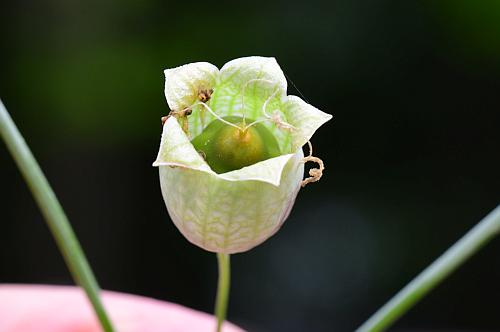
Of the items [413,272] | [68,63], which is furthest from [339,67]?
[68,63]

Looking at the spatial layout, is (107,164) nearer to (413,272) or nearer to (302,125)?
(413,272)

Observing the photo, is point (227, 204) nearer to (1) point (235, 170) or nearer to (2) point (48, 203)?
(1) point (235, 170)

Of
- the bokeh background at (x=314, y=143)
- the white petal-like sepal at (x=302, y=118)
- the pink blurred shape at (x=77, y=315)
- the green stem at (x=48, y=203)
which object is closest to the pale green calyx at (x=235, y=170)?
the white petal-like sepal at (x=302, y=118)

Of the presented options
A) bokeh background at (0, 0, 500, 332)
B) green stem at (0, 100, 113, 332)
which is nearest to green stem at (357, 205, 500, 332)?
green stem at (0, 100, 113, 332)

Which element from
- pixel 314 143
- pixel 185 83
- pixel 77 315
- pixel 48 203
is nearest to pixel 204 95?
pixel 185 83

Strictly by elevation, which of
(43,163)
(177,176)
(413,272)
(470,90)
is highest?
(177,176)

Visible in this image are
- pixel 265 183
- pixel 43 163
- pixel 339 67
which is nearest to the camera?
pixel 265 183

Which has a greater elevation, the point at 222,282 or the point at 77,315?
the point at 222,282
